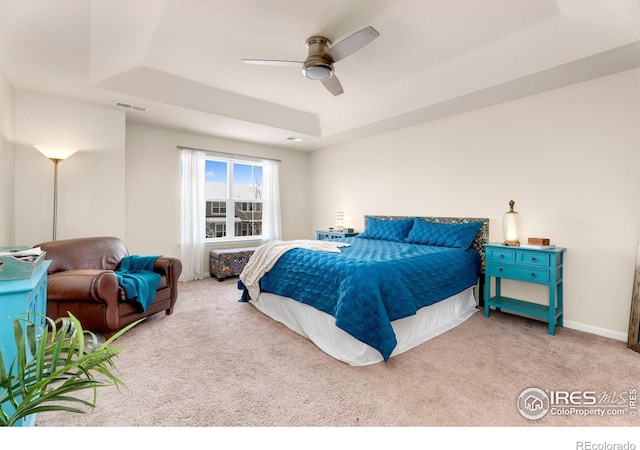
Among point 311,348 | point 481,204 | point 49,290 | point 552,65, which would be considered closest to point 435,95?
point 552,65

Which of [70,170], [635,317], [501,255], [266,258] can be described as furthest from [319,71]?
[635,317]

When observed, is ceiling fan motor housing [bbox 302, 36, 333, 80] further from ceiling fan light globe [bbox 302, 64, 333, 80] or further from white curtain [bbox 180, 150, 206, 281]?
white curtain [bbox 180, 150, 206, 281]

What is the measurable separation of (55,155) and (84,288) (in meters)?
1.71

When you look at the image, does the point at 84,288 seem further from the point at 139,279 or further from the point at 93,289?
the point at 139,279

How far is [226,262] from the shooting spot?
4.88 meters

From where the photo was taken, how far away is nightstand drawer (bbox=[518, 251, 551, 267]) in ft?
9.46

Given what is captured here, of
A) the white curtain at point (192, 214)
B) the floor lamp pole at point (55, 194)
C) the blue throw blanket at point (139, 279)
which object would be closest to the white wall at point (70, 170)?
the floor lamp pole at point (55, 194)

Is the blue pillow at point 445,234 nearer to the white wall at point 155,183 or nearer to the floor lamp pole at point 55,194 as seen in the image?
the white wall at point 155,183

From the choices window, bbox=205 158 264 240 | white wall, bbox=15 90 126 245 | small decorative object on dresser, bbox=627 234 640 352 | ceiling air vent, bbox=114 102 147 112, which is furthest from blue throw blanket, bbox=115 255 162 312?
small decorative object on dresser, bbox=627 234 640 352

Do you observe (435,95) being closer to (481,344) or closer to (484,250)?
(484,250)

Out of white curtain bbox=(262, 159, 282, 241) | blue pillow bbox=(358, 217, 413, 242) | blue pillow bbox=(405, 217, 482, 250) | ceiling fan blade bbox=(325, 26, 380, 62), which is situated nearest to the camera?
ceiling fan blade bbox=(325, 26, 380, 62)

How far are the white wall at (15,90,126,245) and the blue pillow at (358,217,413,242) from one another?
3.45 metres

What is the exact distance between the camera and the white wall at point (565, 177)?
2.75m

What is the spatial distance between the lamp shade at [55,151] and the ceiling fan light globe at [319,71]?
2773mm
